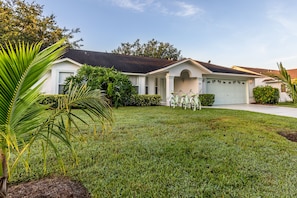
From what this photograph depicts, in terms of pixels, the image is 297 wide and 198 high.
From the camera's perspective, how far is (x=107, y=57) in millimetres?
18859

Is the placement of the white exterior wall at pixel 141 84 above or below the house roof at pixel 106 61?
below

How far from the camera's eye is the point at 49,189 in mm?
2844

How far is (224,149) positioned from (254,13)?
1318 cm

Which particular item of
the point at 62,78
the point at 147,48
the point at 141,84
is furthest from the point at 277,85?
the point at 62,78

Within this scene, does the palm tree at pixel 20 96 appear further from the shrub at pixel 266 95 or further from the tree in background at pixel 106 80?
the shrub at pixel 266 95

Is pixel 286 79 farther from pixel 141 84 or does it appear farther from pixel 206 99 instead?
pixel 141 84

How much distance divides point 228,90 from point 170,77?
7.35 metres

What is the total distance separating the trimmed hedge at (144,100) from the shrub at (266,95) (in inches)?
441

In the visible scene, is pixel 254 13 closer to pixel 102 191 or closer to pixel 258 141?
pixel 258 141

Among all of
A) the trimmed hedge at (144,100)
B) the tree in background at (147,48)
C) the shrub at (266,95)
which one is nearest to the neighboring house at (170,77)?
the shrub at (266,95)

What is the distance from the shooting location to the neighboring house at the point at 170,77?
1438 centimetres

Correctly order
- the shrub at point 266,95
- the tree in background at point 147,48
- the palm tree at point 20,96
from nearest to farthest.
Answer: the palm tree at point 20,96
the shrub at point 266,95
the tree in background at point 147,48

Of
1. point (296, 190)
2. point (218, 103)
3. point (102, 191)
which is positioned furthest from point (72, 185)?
point (218, 103)

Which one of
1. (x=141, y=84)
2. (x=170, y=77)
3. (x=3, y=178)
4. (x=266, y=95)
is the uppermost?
(x=170, y=77)
